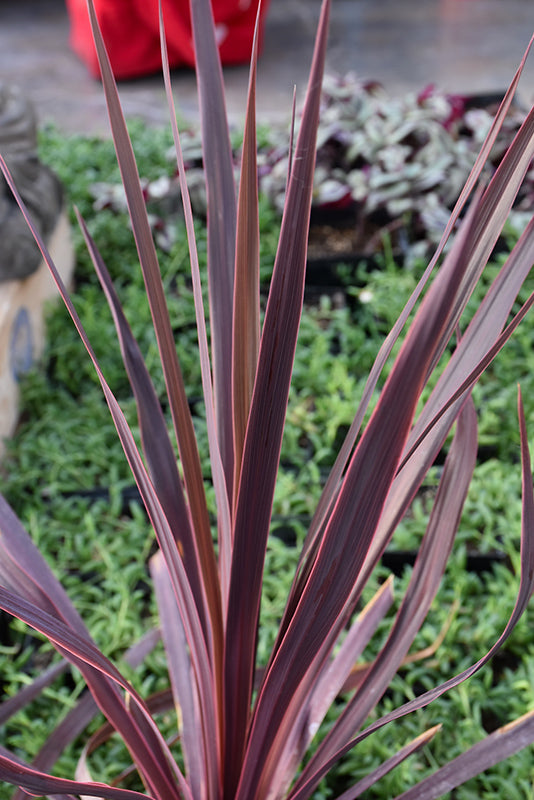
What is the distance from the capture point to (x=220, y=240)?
2.04ft

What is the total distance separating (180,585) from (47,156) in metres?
2.28

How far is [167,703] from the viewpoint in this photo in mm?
893

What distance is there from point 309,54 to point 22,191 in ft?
8.75

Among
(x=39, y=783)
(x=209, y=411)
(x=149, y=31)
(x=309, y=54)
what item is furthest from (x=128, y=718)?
(x=309, y=54)

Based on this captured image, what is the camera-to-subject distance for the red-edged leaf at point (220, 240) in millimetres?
577

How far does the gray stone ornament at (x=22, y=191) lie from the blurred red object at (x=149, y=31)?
1837mm

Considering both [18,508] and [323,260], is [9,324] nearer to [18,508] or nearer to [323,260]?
[18,508]

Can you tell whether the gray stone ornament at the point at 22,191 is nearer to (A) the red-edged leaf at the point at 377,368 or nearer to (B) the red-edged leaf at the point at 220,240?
(B) the red-edged leaf at the point at 220,240

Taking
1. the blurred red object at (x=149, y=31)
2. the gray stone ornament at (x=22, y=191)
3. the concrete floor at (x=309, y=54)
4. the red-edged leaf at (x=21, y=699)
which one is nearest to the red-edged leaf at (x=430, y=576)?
the red-edged leaf at (x=21, y=699)

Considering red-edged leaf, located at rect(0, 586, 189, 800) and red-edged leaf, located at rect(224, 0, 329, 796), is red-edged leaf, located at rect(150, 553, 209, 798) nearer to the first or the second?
red-edged leaf, located at rect(0, 586, 189, 800)

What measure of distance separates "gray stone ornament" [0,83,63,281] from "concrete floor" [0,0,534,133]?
4.57 feet

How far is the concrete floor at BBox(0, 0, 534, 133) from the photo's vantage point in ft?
11.2

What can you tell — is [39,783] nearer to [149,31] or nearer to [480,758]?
[480,758]

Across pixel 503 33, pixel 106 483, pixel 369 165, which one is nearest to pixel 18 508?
pixel 106 483
